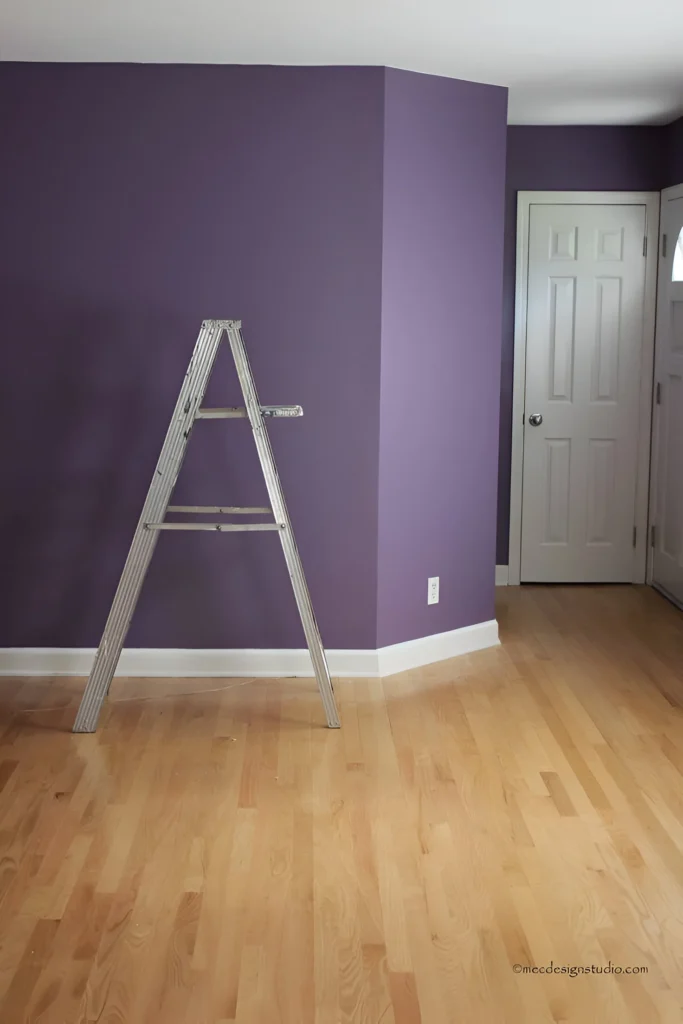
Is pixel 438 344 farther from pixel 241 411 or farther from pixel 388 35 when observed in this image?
pixel 388 35

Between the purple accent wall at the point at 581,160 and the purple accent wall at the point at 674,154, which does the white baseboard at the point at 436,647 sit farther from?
the purple accent wall at the point at 674,154

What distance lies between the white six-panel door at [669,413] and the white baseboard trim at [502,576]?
0.81 meters

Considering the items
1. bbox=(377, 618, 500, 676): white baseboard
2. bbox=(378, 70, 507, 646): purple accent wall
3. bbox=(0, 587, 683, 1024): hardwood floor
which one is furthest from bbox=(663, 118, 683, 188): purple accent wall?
bbox=(0, 587, 683, 1024): hardwood floor

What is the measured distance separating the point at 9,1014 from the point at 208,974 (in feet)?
1.39

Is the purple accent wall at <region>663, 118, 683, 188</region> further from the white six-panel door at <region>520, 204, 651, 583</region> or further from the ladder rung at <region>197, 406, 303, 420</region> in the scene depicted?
the ladder rung at <region>197, 406, 303, 420</region>

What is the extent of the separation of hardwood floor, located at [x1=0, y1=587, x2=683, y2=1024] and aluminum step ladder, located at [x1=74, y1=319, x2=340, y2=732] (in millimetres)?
241

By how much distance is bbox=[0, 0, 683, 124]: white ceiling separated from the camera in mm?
3449

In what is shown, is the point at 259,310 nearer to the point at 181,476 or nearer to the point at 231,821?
the point at 181,476

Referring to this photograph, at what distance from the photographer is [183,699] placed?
422cm

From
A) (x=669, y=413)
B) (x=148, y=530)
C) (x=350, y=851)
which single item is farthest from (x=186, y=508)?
(x=669, y=413)

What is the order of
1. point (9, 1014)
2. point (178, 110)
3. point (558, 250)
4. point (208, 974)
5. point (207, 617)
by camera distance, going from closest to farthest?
1. point (9, 1014)
2. point (208, 974)
3. point (178, 110)
4. point (207, 617)
5. point (558, 250)

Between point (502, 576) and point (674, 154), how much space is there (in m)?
2.36

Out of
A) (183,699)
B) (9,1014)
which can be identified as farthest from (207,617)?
(9,1014)

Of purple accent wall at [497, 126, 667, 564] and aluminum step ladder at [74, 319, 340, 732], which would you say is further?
purple accent wall at [497, 126, 667, 564]
